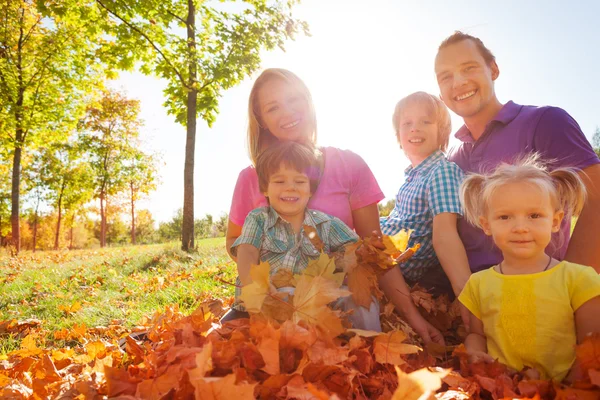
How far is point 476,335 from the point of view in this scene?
1.97 m

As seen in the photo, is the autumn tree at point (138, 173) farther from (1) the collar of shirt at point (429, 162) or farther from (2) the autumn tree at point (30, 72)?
(1) the collar of shirt at point (429, 162)

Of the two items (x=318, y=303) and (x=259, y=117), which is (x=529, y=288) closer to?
(x=318, y=303)

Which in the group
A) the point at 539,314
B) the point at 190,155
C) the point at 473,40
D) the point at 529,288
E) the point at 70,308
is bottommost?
the point at 70,308

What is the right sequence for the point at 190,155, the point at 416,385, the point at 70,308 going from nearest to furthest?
1. the point at 416,385
2. the point at 70,308
3. the point at 190,155

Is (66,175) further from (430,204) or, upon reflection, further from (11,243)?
(430,204)

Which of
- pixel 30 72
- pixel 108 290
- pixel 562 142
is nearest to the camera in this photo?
pixel 562 142

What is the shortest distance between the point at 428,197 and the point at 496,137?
640 millimetres

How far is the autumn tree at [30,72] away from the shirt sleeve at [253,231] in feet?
38.8

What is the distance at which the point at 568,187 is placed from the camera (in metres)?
1.98

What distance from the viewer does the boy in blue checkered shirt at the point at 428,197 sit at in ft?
7.83

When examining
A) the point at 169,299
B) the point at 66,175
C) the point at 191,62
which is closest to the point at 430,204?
the point at 169,299

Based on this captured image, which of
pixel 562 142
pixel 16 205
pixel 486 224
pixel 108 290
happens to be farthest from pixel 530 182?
pixel 16 205

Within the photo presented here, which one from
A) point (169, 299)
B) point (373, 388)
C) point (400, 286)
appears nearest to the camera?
point (373, 388)

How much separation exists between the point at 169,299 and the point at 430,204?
9.05 ft
